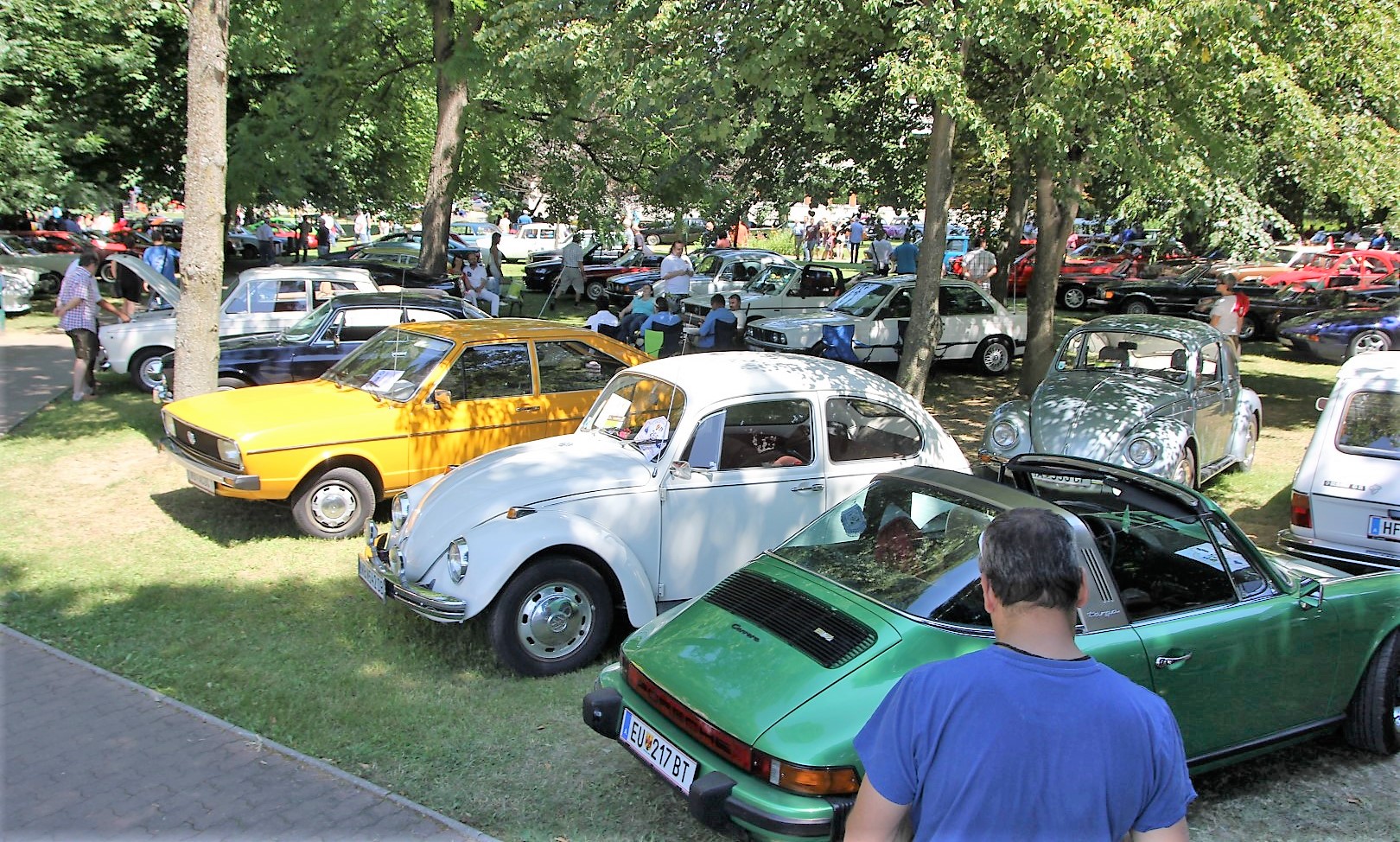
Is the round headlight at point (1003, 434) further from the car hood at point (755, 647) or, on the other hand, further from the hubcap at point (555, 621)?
the car hood at point (755, 647)

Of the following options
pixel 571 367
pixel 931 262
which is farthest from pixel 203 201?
pixel 931 262

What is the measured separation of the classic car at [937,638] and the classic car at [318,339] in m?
7.41

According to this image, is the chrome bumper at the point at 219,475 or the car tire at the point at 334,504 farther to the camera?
the car tire at the point at 334,504

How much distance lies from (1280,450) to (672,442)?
917cm

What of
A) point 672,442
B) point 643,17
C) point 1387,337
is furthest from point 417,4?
point 1387,337

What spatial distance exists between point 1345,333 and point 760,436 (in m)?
Result: 15.7

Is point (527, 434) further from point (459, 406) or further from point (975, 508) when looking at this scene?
point (975, 508)

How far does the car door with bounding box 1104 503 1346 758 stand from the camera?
432 centimetres

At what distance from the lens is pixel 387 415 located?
833cm

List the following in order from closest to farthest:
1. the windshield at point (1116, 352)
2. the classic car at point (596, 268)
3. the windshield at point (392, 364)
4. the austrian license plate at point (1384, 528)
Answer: the austrian license plate at point (1384, 528)
the windshield at point (392, 364)
the windshield at point (1116, 352)
the classic car at point (596, 268)

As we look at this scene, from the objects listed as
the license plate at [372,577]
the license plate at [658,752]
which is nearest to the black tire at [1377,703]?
the license plate at [658,752]

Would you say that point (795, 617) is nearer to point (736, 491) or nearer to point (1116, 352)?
point (736, 491)

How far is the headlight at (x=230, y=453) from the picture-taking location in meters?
7.76

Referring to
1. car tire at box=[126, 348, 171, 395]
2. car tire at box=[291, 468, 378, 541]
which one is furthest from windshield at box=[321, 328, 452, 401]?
→ car tire at box=[126, 348, 171, 395]
